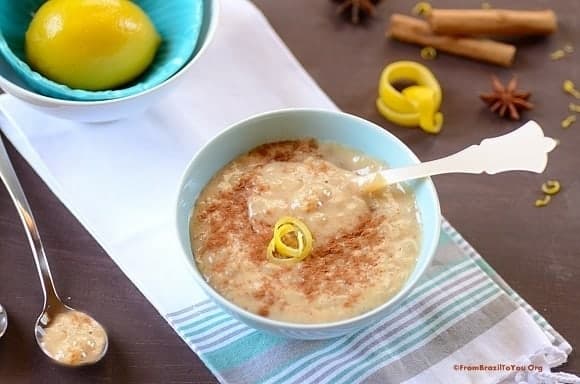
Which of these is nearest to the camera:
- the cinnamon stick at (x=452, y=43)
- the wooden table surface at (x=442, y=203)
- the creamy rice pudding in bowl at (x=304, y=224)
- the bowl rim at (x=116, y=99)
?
the creamy rice pudding in bowl at (x=304, y=224)

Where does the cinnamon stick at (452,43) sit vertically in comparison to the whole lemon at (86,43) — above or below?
below

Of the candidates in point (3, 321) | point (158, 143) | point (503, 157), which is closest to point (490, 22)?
point (503, 157)

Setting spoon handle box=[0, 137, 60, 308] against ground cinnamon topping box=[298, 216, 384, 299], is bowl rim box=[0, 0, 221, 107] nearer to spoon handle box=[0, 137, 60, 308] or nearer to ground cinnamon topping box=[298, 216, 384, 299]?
spoon handle box=[0, 137, 60, 308]

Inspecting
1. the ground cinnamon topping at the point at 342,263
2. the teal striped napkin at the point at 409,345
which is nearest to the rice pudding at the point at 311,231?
the ground cinnamon topping at the point at 342,263

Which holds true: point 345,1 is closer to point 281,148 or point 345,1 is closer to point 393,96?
point 393,96

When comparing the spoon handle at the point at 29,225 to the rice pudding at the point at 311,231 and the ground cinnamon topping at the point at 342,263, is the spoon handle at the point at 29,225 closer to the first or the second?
the rice pudding at the point at 311,231

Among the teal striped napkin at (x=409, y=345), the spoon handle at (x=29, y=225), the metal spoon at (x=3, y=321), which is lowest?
the teal striped napkin at (x=409, y=345)

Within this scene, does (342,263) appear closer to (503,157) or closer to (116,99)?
(503,157)
